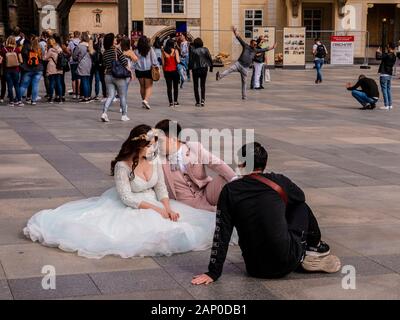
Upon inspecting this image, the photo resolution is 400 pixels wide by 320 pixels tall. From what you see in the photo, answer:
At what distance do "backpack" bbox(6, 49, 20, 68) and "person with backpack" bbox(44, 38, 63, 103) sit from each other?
34.7 inches

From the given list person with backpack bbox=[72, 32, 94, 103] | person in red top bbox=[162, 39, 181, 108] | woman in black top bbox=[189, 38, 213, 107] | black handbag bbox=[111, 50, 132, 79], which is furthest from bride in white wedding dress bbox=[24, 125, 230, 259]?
person with backpack bbox=[72, 32, 94, 103]

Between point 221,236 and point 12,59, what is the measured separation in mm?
13698

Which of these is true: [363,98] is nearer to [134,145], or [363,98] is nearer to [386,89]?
[386,89]

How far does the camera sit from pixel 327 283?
564 centimetres

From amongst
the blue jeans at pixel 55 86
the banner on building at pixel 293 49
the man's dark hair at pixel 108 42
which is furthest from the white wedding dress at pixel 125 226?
the banner on building at pixel 293 49

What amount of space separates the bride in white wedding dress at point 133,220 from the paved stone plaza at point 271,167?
12 centimetres

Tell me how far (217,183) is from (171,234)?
2.66 feet

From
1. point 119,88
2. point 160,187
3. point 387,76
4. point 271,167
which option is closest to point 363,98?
point 387,76

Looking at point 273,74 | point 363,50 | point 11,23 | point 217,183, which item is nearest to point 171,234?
point 217,183

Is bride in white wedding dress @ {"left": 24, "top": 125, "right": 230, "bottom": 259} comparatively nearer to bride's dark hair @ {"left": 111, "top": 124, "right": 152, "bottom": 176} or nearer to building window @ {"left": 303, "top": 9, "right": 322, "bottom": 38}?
bride's dark hair @ {"left": 111, "top": 124, "right": 152, "bottom": 176}

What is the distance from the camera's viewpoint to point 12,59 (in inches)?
713

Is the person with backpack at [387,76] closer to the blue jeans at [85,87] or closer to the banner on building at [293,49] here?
the blue jeans at [85,87]

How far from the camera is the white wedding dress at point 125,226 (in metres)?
6.33
